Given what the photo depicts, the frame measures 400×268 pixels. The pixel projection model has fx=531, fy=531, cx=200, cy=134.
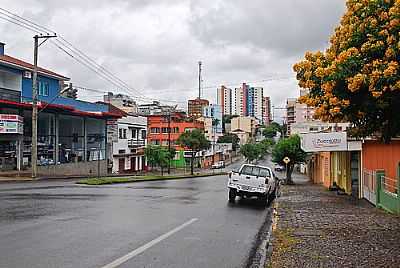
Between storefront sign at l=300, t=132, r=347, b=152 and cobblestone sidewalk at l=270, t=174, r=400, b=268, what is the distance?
691 cm

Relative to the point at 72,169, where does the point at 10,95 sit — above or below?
above

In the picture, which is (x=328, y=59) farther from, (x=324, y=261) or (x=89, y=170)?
(x=89, y=170)

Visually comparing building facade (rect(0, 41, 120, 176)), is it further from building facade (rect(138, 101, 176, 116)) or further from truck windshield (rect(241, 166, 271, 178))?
building facade (rect(138, 101, 176, 116))

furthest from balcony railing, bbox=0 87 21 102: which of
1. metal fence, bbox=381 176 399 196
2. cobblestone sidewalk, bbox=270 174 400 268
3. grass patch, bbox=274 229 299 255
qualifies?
grass patch, bbox=274 229 299 255

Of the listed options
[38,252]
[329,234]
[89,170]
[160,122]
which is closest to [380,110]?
[329,234]

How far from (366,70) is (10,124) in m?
36.4

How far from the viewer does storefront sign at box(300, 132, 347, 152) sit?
82.1 feet

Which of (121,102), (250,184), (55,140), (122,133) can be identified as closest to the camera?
(250,184)

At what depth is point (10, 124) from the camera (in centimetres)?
4188

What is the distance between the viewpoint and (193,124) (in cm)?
9875

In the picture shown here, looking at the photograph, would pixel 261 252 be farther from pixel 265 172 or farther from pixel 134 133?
pixel 134 133

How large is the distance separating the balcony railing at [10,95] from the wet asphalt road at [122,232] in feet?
86.2

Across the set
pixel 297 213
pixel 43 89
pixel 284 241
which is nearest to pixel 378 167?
Answer: pixel 297 213

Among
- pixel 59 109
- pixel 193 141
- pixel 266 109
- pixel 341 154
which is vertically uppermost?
pixel 266 109
